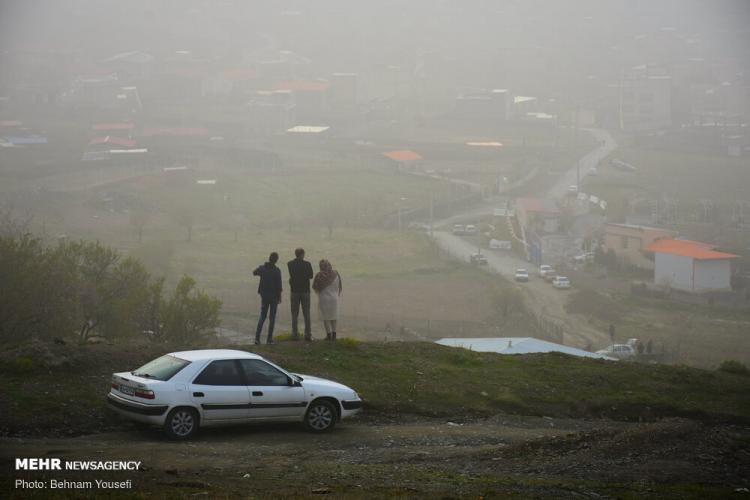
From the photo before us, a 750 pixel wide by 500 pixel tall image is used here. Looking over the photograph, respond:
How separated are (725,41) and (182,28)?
10065 cm

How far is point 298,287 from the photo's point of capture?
574 inches

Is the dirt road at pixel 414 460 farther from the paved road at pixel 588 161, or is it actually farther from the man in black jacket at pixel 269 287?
the paved road at pixel 588 161

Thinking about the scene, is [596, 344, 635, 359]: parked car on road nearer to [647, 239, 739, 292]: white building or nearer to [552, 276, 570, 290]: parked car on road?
[552, 276, 570, 290]: parked car on road

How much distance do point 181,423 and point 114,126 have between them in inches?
3519

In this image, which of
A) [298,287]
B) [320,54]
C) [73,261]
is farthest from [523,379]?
[320,54]

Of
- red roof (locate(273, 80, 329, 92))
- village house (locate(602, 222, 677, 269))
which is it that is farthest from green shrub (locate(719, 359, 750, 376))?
red roof (locate(273, 80, 329, 92))

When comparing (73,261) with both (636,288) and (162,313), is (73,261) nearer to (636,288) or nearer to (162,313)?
(162,313)

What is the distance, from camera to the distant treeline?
76.4 feet

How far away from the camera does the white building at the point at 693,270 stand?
52.6 metres

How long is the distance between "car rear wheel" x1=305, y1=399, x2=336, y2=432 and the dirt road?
0.15 metres

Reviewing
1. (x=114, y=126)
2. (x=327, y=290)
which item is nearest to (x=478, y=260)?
(x=327, y=290)

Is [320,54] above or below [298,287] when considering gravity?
above

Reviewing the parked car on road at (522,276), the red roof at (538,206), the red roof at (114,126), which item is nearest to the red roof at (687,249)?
the parked car on road at (522,276)

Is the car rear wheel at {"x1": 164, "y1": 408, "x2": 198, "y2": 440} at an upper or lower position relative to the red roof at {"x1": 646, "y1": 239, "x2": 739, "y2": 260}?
upper
